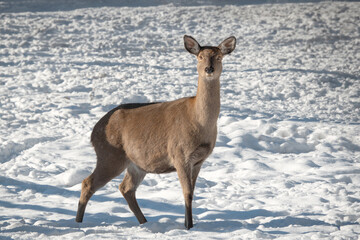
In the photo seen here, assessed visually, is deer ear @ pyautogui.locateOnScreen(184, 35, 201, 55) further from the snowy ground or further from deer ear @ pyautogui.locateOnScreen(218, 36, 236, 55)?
the snowy ground

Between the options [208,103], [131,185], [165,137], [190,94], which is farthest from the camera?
[190,94]

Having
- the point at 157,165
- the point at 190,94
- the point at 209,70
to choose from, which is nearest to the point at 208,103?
the point at 209,70

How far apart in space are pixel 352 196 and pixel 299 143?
7.85ft

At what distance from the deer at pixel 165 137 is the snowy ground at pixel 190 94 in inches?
20.7

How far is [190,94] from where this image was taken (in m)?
11.8

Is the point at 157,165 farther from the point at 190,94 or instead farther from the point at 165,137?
the point at 190,94

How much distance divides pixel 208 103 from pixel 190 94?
6646 mm

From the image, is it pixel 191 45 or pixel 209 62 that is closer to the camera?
pixel 209 62

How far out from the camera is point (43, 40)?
55.8 feet

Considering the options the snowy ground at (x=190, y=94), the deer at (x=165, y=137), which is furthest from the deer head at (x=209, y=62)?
the snowy ground at (x=190, y=94)

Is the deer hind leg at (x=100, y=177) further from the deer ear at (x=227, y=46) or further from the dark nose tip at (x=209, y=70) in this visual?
the deer ear at (x=227, y=46)

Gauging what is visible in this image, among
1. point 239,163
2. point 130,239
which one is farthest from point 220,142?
point 130,239

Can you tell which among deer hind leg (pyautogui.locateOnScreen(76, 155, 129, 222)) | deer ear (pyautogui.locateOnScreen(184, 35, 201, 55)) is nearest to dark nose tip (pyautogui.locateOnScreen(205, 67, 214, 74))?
deer ear (pyautogui.locateOnScreen(184, 35, 201, 55))

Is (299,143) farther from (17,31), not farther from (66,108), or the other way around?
(17,31)
